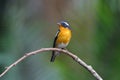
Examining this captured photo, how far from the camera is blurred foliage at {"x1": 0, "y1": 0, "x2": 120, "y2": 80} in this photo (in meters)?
5.75

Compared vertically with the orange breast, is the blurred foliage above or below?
below

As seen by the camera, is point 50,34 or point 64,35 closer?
point 64,35

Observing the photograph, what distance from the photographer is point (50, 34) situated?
22.3ft

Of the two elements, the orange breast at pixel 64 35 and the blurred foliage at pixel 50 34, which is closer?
the orange breast at pixel 64 35

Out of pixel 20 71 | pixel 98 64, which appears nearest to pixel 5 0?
pixel 20 71

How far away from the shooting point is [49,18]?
6789 millimetres

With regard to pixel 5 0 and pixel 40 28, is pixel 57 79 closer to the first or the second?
pixel 40 28

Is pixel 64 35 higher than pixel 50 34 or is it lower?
higher

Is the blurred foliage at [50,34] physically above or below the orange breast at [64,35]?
below

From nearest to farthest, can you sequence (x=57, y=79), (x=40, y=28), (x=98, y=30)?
(x=57, y=79) → (x=98, y=30) → (x=40, y=28)

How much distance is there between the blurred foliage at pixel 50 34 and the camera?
5754 millimetres

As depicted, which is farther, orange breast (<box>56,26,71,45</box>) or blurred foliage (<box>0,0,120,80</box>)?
blurred foliage (<box>0,0,120,80</box>)

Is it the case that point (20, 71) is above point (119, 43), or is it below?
below

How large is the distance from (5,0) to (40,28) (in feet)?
2.21
